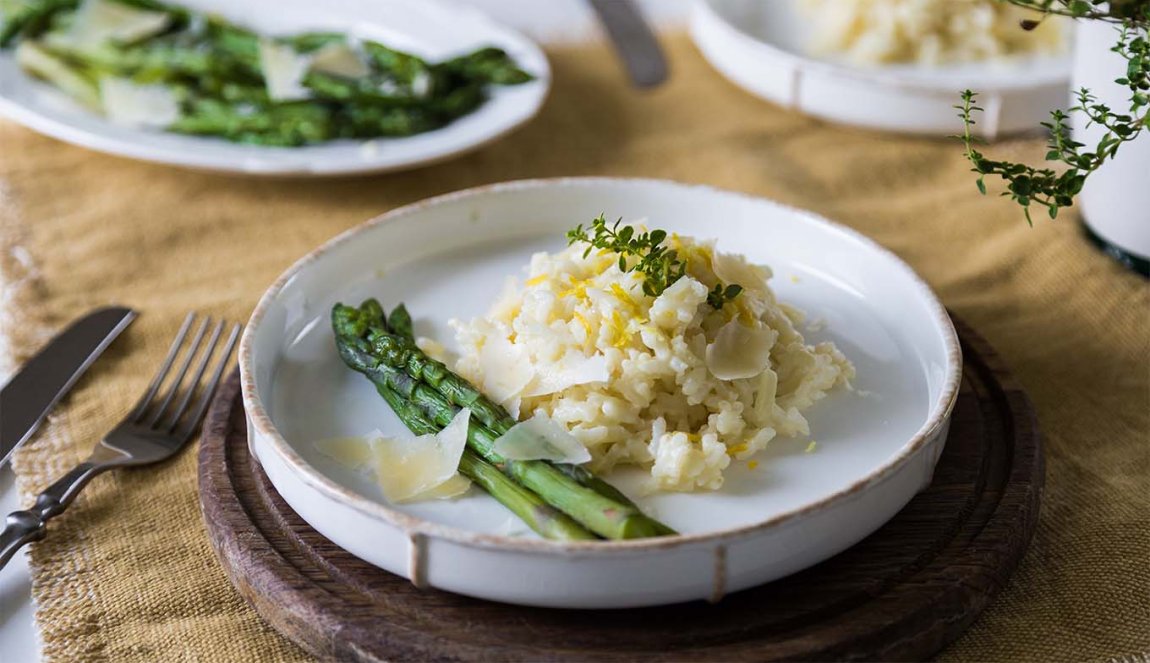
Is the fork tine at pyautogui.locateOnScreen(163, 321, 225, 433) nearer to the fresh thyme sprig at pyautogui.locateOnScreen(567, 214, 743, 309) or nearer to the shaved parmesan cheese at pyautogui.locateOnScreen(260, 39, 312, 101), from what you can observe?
the fresh thyme sprig at pyautogui.locateOnScreen(567, 214, 743, 309)

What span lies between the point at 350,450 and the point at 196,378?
0.71 m

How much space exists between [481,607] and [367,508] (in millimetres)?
260

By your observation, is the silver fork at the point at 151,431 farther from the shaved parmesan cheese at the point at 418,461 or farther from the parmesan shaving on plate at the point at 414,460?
the shaved parmesan cheese at the point at 418,461

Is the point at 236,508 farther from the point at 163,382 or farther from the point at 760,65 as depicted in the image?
the point at 760,65

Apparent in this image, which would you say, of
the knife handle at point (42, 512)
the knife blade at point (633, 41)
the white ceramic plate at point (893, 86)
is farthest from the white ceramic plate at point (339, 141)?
the knife handle at point (42, 512)

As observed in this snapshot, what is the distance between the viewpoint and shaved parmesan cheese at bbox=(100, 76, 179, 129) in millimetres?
3926

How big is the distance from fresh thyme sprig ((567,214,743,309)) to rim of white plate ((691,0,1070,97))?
1757 millimetres

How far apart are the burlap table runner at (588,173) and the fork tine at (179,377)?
115 millimetres

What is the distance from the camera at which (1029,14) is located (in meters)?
3.98

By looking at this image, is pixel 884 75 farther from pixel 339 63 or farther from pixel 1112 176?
pixel 339 63

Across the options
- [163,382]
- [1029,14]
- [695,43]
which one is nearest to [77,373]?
[163,382]

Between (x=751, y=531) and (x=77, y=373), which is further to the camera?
(x=77, y=373)

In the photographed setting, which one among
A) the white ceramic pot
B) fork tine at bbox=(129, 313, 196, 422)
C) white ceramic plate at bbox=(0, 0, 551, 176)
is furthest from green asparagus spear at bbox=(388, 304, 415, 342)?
the white ceramic pot

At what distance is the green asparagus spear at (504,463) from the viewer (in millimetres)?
2021
